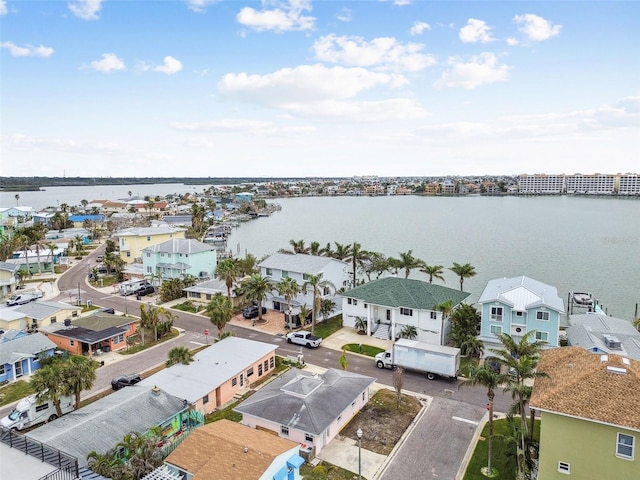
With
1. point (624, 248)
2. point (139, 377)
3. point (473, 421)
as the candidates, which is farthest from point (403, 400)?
point (624, 248)

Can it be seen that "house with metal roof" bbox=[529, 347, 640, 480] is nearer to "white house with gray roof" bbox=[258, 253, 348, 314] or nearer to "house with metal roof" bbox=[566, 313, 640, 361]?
"house with metal roof" bbox=[566, 313, 640, 361]

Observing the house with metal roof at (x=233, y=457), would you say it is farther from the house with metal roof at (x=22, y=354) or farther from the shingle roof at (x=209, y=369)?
the house with metal roof at (x=22, y=354)

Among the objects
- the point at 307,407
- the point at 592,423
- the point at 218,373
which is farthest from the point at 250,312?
the point at 592,423

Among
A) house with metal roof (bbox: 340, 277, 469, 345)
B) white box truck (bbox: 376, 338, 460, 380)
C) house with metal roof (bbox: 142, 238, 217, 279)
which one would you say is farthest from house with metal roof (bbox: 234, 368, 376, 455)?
house with metal roof (bbox: 142, 238, 217, 279)

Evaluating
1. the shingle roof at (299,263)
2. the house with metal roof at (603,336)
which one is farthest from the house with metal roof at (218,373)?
the house with metal roof at (603,336)

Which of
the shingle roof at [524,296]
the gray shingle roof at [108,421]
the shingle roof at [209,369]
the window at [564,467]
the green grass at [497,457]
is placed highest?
the shingle roof at [524,296]

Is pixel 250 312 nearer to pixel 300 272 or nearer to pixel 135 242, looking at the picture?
pixel 300 272
